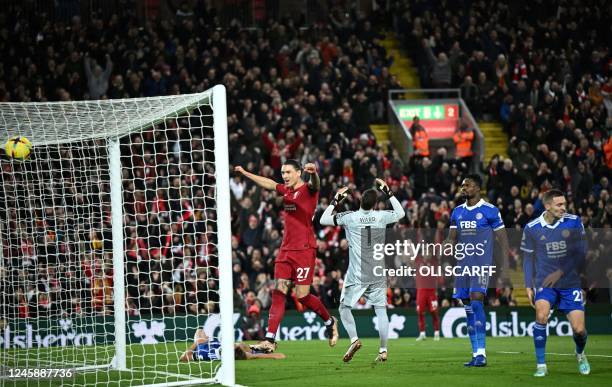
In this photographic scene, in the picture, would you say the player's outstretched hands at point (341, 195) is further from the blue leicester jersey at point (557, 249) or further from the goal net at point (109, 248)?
the blue leicester jersey at point (557, 249)

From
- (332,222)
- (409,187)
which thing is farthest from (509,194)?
(332,222)

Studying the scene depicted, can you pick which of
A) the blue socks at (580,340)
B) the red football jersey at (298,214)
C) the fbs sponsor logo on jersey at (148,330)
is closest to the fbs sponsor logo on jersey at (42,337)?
the fbs sponsor logo on jersey at (148,330)

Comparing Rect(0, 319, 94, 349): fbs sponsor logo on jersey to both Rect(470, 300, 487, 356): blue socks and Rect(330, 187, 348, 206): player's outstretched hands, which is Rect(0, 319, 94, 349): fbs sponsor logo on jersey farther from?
Rect(470, 300, 487, 356): blue socks

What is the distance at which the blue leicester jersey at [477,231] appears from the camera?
12.4 metres

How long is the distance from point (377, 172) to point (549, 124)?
5.83m

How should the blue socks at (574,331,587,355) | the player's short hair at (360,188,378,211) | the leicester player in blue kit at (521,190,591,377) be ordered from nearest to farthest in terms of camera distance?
the leicester player in blue kit at (521,190,591,377), the blue socks at (574,331,587,355), the player's short hair at (360,188,378,211)

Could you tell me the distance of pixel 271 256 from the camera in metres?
21.8

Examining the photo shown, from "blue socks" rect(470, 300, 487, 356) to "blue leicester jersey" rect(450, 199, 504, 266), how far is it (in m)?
0.52

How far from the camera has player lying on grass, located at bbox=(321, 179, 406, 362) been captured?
13086 mm

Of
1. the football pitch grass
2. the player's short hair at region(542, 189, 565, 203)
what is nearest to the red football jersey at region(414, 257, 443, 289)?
the football pitch grass

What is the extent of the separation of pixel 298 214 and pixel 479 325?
267 cm

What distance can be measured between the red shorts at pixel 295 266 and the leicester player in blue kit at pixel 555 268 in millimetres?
2792

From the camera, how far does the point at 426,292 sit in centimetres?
2020

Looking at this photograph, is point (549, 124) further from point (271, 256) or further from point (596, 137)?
point (271, 256)
